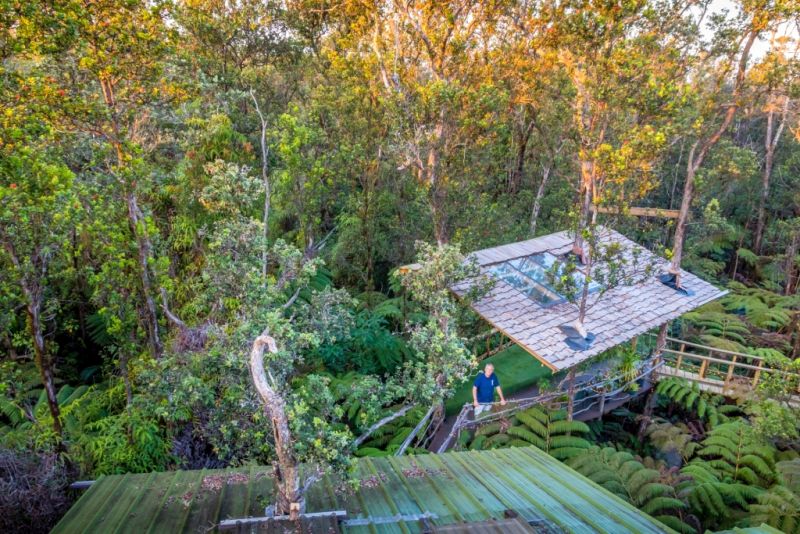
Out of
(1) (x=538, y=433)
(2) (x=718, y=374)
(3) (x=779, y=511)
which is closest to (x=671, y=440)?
(3) (x=779, y=511)

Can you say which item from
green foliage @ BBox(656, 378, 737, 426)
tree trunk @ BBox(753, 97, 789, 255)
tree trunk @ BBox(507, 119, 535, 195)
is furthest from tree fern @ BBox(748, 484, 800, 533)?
tree trunk @ BBox(753, 97, 789, 255)

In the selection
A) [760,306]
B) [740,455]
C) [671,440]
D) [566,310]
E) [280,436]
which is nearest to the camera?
[280,436]

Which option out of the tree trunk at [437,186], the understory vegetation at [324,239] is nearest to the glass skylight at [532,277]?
the understory vegetation at [324,239]

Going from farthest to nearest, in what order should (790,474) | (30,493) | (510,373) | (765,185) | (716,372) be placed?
(765,185)
(716,372)
(510,373)
(790,474)
(30,493)

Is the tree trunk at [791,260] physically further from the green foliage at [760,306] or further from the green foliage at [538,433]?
the green foliage at [538,433]

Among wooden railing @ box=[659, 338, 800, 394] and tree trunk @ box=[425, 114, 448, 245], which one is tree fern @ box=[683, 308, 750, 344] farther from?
tree trunk @ box=[425, 114, 448, 245]

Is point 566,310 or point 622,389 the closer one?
point 566,310

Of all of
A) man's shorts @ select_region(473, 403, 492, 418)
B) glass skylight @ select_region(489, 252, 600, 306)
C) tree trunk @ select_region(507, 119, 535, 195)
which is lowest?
man's shorts @ select_region(473, 403, 492, 418)

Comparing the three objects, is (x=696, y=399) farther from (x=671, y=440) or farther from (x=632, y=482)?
(x=632, y=482)
